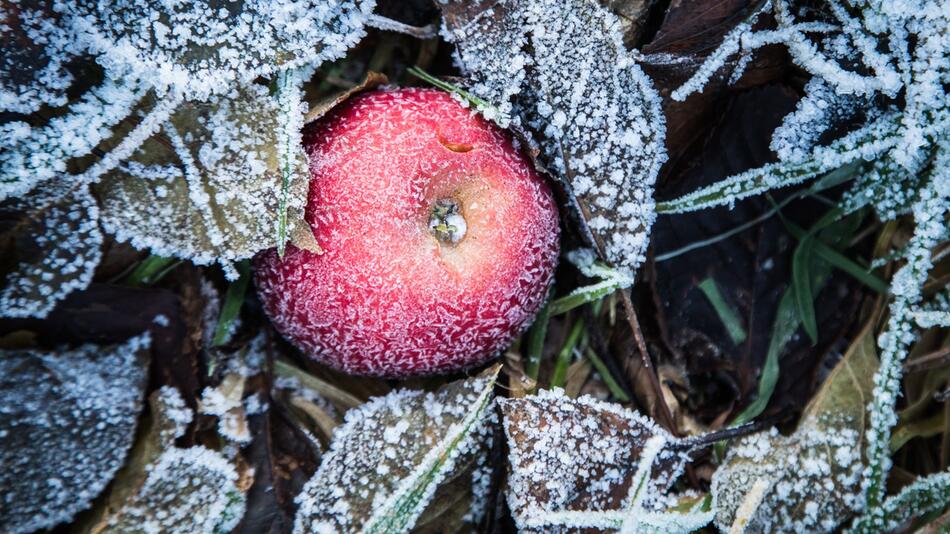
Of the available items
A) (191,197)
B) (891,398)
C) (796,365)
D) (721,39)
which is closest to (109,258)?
(191,197)

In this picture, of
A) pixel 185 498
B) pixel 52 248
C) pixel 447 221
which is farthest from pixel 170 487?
pixel 447 221

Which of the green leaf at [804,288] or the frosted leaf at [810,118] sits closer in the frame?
the frosted leaf at [810,118]

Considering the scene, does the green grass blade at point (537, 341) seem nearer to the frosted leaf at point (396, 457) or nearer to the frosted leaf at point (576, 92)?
the frosted leaf at point (396, 457)

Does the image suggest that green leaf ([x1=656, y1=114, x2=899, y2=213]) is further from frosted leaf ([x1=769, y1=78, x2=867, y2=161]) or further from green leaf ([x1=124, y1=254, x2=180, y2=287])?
green leaf ([x1=124, y1=254, x2=180, y2=287])

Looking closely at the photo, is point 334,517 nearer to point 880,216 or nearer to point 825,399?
point 825,399

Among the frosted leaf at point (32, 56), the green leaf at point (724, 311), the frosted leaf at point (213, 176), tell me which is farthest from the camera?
the green leaf at point (724, 311)

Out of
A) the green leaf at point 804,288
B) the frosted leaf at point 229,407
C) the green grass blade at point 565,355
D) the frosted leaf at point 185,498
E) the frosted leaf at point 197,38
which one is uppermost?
the frosted leaf at point 197,38

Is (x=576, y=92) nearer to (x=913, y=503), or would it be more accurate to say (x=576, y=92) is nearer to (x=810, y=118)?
(x=810, y=118)

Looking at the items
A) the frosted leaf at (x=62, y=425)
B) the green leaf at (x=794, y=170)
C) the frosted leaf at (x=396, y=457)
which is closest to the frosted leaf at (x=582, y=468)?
the frosted leaf at (x=396, y=457)
